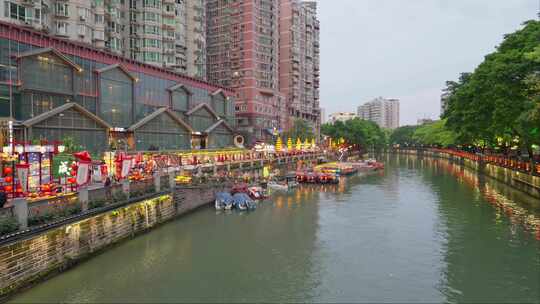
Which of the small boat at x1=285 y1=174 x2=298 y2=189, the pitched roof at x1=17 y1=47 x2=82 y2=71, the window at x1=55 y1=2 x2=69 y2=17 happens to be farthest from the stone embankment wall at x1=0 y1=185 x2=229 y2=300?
the window at x1=55 y1=2 x2=69 y2=17

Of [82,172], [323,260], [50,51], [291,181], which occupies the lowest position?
[323,260]

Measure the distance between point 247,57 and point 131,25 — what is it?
45.7 m

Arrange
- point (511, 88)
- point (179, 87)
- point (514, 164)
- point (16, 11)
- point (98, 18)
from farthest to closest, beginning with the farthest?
point (179, 87), point (98, 18), point (514, 164), point (511, 88), point (16, 11)

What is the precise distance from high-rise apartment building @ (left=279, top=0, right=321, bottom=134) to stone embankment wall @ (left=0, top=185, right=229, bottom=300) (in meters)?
128

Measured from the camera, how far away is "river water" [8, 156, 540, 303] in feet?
87.6

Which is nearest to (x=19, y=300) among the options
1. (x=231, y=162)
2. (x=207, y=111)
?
(x=231, y=162)

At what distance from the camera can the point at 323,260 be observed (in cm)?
3359

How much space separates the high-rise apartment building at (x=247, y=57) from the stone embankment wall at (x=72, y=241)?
300 ft

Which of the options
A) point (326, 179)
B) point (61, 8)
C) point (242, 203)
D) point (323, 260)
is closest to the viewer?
point (323, 260)

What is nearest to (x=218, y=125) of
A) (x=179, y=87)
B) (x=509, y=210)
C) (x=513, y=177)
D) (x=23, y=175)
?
(x=179, y=87)

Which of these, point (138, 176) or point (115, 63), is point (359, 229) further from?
point (115, 63)

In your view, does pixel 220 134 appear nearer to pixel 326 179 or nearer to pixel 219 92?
pixel 219 92

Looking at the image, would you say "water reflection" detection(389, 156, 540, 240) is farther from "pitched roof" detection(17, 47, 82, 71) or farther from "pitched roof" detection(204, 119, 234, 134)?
"pitched roof" detection(17, 47, 82, 71)

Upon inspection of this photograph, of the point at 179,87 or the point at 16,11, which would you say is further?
the point at 179,87
